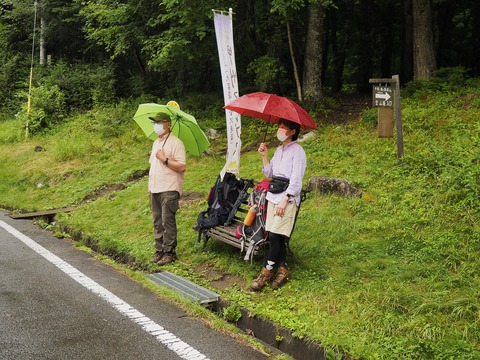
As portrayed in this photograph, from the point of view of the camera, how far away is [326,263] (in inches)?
235

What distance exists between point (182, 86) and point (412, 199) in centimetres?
1462

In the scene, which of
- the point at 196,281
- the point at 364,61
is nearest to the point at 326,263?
the point at 196,281

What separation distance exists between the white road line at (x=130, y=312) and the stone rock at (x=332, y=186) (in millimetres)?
4204

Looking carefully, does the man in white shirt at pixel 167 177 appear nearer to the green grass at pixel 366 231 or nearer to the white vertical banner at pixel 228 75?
the green grass at pixel 366 231

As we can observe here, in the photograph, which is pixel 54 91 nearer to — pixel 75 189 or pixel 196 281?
pixel 75 189

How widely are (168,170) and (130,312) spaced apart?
7.57 ft

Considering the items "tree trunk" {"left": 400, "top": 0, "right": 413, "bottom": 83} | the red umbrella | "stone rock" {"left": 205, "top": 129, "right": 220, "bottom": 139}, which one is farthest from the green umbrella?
"tree trunk" {"left": 400, "top": 0, "right": 413, "bottom": 83}

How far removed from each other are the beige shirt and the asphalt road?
1.34 metres

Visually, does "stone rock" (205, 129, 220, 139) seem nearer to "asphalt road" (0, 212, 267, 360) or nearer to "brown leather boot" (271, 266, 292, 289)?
"asphalt road" (0, 212, 267, 360)

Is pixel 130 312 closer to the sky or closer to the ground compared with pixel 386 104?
closer to the ground

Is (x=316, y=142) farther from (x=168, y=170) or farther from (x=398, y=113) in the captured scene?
(x=168, y=170)

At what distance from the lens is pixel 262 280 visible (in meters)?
5.52

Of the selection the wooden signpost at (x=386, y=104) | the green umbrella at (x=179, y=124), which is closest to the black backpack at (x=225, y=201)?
the green umbrella at (x=179, y=124)

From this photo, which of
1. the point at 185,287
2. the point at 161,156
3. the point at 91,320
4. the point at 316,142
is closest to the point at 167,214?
the point at 161,156
